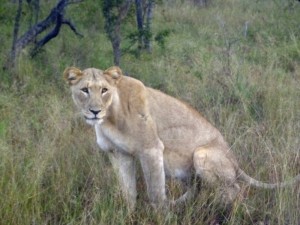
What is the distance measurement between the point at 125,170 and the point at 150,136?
0.27 m

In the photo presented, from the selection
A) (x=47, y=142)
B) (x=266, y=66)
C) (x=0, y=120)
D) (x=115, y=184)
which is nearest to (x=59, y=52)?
(x=266, y=66)

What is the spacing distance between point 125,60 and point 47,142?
3.65 m

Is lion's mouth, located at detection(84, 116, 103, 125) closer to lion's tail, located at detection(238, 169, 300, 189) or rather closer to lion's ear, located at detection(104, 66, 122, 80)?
lion's ear, located at detection(104, 66, 122, 80)

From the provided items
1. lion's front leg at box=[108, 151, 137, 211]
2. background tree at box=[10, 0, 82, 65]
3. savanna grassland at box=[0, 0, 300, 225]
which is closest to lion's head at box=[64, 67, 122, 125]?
lion's front leg at box=[108, 151, 137, 211]

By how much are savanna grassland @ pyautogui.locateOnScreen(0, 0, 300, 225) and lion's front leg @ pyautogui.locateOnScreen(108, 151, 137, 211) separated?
Answer: 6 cm

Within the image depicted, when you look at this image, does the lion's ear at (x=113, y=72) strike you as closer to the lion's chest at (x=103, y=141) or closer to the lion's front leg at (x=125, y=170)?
the lion's chest at (x=103, y=141)

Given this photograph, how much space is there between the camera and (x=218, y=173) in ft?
13.3

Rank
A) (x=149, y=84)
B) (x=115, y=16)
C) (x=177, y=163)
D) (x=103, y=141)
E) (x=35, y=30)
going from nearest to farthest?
(x=103, y=141), (x=177, y=163), (x=149, y=84), (x=115, y=16), (x=35, y=30)

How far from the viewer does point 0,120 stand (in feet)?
17.6

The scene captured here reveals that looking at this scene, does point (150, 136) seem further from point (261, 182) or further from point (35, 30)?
point (35, 30)

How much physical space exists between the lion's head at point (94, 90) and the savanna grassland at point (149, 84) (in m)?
0.46

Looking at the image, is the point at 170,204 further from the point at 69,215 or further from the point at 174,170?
the point at 69,215

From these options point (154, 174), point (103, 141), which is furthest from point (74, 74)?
point (154, 174)

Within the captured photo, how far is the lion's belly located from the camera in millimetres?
4176
